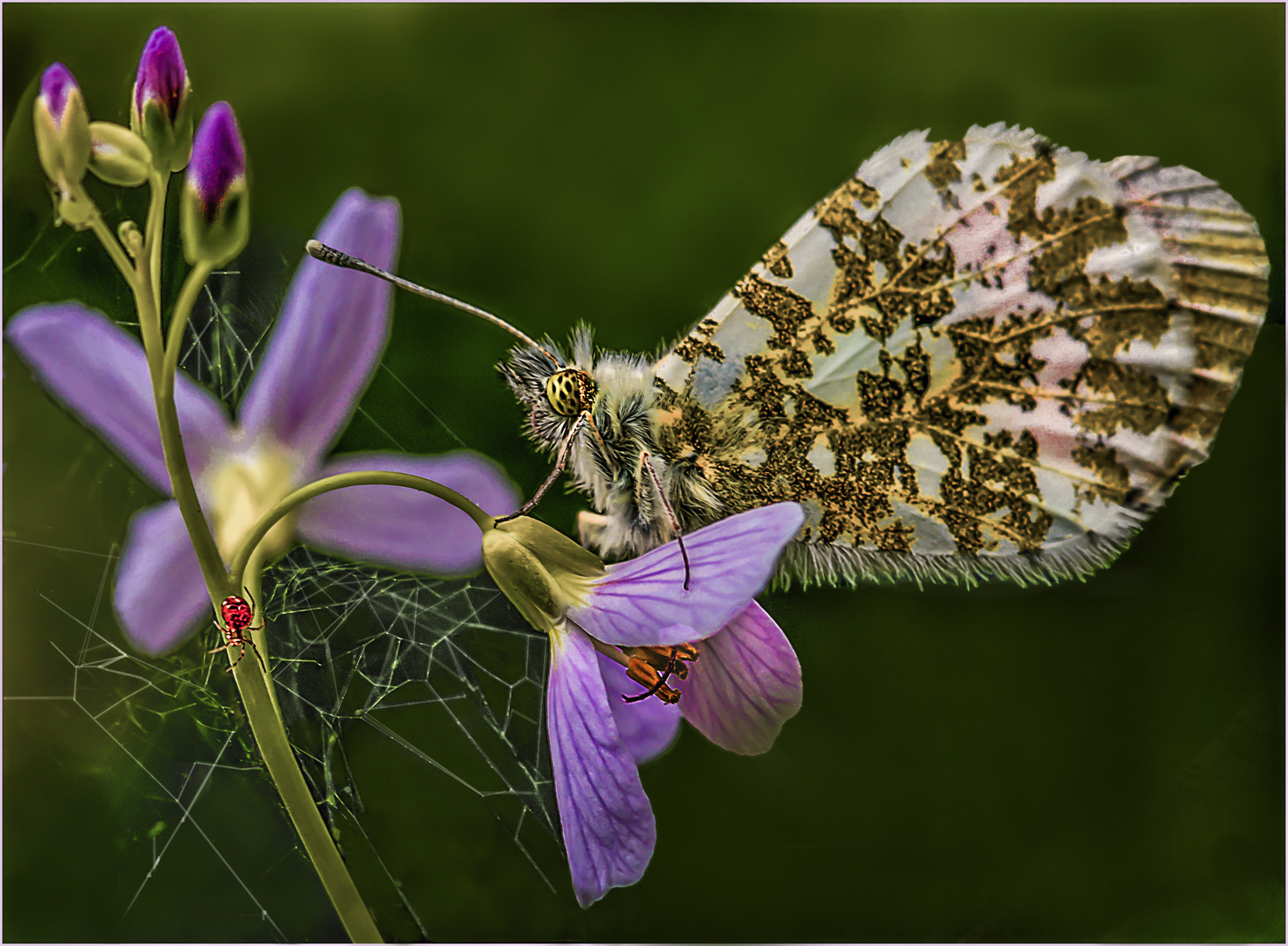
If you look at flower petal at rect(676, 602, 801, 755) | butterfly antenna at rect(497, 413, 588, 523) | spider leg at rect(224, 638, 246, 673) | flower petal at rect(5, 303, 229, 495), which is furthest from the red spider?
flower petal at rect(676, 602, 801, 755)

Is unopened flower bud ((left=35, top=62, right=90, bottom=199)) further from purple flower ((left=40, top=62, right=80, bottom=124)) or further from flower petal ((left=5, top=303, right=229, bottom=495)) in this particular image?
flower petal ((left=5, top=303, right=229, bottom=495))

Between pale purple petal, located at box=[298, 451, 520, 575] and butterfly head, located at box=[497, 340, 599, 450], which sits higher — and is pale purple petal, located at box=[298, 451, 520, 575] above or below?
below

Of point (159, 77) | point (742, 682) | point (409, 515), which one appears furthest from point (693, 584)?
point (159, 77)

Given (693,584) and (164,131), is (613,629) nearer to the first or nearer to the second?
(693,584)

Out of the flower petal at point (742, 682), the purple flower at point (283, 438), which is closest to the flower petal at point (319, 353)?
the purple flower at point (283, 438)

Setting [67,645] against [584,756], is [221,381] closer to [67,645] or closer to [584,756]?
[67,645]

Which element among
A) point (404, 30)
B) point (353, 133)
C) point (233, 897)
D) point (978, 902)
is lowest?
point (233, 897)

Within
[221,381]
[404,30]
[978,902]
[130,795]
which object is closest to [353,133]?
[404,30]
